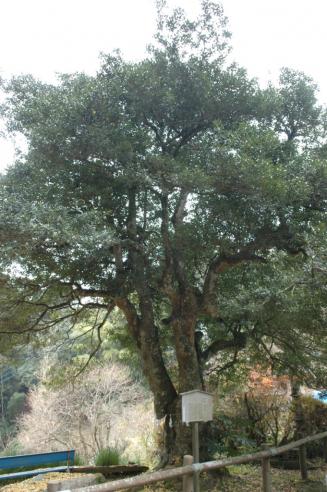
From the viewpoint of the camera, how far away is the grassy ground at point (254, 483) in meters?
6.57

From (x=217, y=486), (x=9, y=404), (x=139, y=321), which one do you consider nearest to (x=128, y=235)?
(x=139, y=321)

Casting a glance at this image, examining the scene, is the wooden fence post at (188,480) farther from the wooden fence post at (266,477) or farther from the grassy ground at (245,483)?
the grassy ground at (245,483)

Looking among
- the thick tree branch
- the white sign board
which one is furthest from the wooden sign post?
the thick tree branch

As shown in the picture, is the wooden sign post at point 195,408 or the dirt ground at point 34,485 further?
the dirt ground at point 34,485

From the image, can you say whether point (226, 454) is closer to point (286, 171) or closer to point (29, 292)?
point (29, 292)

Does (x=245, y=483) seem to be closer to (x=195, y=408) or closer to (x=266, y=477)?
(x=266, y=477)

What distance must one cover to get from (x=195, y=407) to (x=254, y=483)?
9.57 feet

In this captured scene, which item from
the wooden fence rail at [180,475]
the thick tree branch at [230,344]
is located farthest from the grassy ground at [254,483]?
the thick tree branch at [230,344]

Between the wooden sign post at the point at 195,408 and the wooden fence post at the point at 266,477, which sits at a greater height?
the wooden sign post at the point at 195,408

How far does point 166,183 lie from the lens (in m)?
6.57

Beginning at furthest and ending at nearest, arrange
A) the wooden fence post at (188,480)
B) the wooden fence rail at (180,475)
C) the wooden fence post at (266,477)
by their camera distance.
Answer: the wooden fence post at (266,477) → the wooden fence post at (188,480) → the wooden fence rail at (180,475)

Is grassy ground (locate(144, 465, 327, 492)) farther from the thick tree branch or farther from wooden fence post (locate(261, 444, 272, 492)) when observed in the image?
the thick tree branch

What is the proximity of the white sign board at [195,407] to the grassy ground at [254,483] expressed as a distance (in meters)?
1.76

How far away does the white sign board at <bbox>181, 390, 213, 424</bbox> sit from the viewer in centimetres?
534
